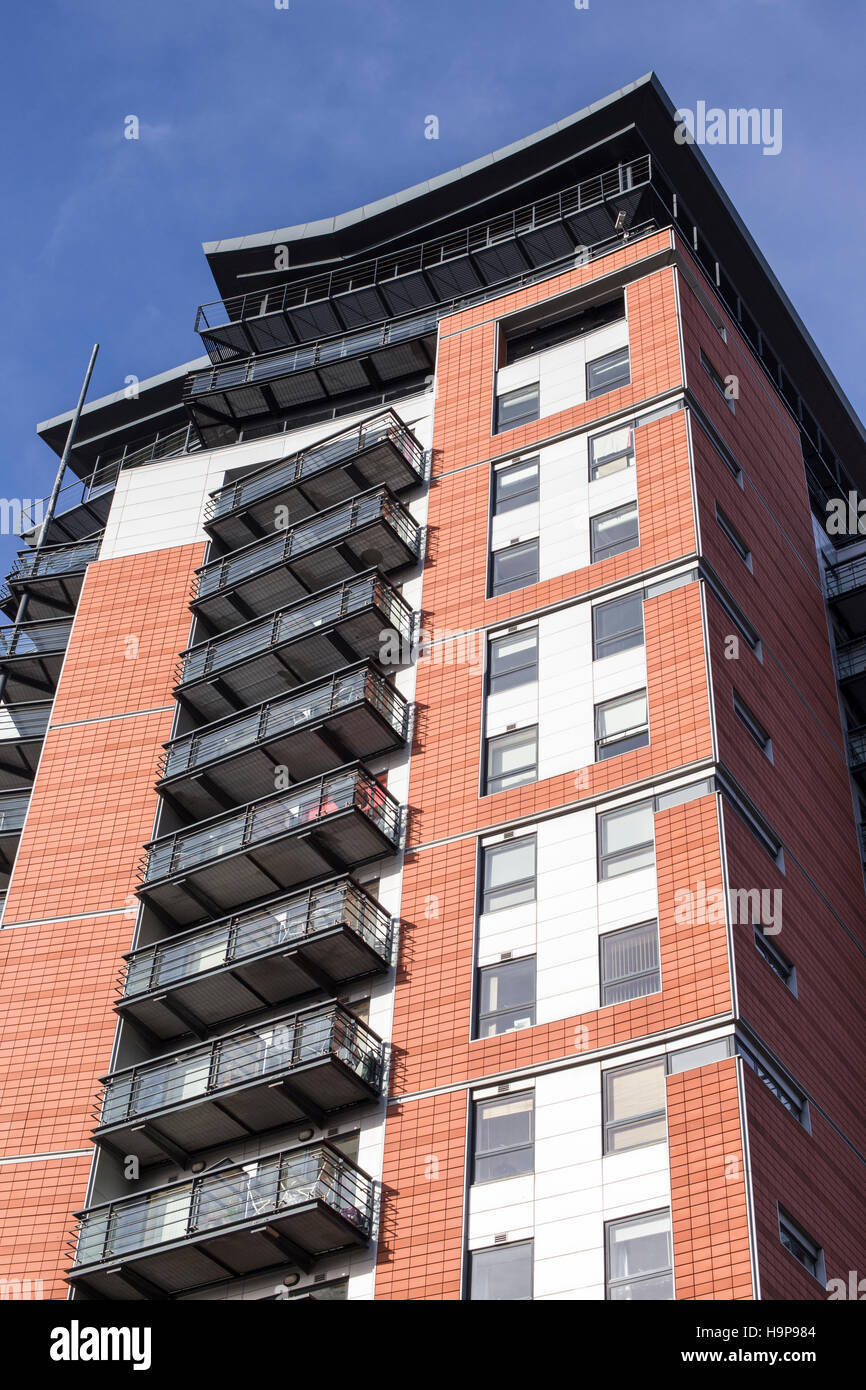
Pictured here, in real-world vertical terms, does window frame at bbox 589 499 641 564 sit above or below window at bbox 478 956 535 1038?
above

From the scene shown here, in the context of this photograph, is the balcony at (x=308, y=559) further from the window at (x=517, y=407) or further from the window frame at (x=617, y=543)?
the window frame at (x=617, y=543)

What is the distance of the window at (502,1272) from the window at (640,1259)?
1.54 m

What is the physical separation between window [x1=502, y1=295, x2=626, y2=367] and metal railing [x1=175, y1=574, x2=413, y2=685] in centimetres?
1016

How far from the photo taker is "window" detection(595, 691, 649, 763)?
110ft

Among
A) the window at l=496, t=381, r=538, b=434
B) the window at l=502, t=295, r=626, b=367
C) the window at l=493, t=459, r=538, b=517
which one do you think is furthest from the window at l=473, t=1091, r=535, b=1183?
the window at l=502, t=295, r=626, b=367

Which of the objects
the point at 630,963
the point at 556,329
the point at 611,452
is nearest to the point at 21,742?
the point at 611,452

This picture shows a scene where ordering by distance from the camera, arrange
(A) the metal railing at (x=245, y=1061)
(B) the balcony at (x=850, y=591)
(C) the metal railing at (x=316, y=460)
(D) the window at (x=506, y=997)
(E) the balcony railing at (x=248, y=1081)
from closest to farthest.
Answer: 1. (D) the window at (x=506, y=997)
2. (E) the balcony railing at (x=248, y=1081)
3. (A) the metal railing at (x=245, y=1061)
4. (C) the metal railing at (x=316, y=460)
5. (B) the balcony at (x=850, y=591)

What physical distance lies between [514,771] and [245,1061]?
8229 mm

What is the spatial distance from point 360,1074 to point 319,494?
19441 millimetres

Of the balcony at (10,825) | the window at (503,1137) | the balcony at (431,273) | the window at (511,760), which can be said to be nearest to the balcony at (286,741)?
the window at (511,760)

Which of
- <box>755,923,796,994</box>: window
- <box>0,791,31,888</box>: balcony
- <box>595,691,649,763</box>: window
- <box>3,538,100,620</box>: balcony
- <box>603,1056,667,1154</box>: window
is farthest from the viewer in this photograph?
<box>3,538,100,620</box>: balcony

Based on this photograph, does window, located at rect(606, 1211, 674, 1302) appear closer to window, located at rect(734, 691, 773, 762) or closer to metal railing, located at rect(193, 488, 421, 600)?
window, located at rect(734, 691, 773, 762)

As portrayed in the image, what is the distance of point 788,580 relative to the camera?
41.8 meters

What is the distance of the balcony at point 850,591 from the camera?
147 feet
